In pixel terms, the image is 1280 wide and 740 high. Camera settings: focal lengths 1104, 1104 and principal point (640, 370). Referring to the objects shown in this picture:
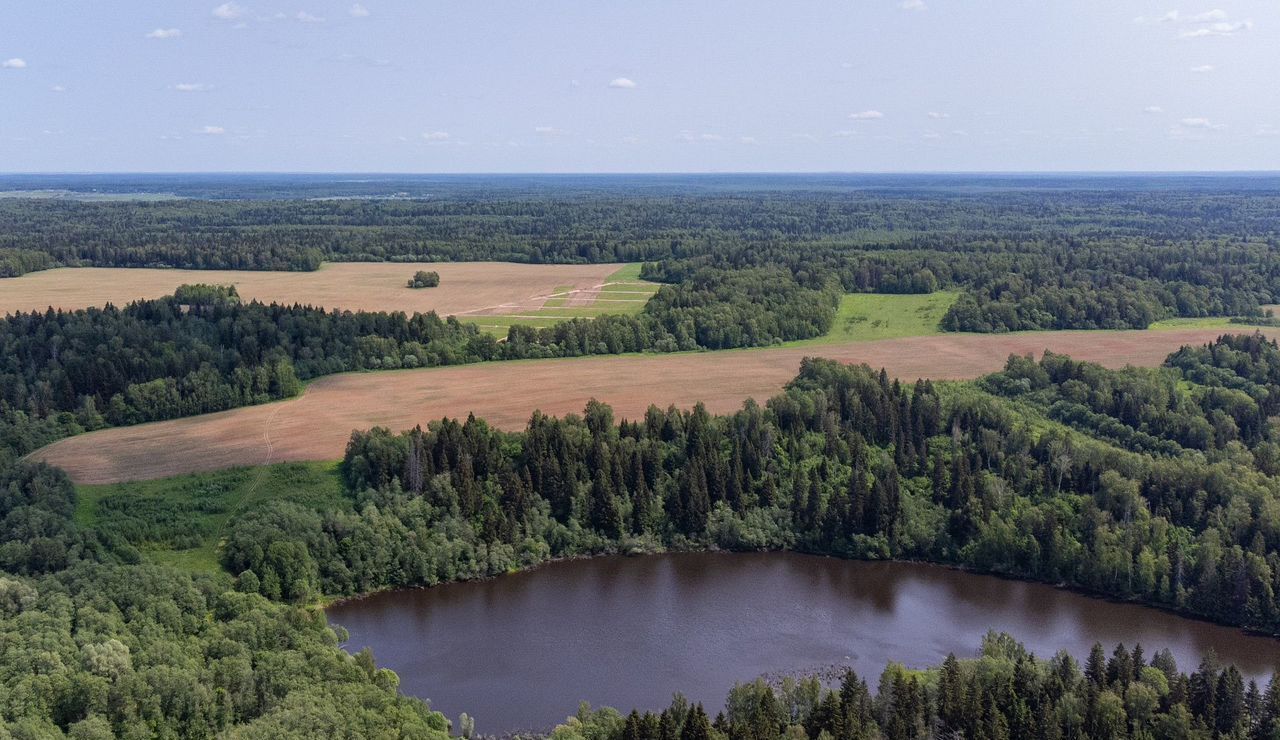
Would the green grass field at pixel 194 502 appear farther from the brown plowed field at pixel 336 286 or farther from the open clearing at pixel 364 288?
the brown plowed field at pixel 336 286

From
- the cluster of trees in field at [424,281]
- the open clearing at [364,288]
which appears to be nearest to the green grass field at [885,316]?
the open clearing at [364,288]

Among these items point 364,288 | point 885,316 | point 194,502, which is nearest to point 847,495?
point 194,502

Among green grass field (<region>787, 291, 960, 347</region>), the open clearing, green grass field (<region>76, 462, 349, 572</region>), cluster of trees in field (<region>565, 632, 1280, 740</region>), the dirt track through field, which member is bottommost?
cluster of trees in field (<region>565, 632, 1280, 740</region>)

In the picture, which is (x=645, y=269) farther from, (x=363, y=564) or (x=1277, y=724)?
(x=1277, y=724)

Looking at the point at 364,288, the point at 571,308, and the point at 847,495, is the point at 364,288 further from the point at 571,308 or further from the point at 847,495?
the point at 847,495

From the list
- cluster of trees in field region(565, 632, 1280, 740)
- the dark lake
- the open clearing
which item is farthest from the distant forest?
the open clearing

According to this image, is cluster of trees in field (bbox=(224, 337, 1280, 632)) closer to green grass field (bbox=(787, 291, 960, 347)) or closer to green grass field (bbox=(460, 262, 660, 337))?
green grass field (bbox=(787, 291, 960, 347))
